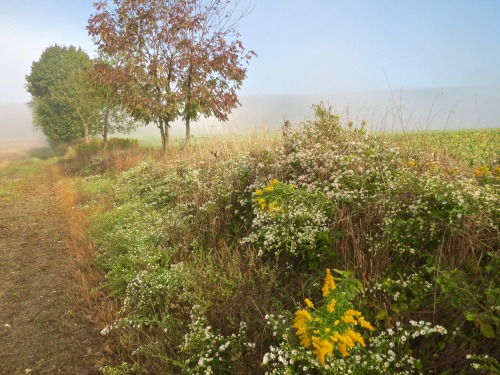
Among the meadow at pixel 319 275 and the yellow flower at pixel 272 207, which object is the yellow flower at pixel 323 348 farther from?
the yellow flower at pixel 272 207

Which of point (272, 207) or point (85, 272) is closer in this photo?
point (272, 207)

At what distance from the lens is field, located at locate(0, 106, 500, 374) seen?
251 cm

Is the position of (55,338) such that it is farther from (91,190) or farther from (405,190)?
(91,190)

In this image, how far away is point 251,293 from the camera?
3438mm

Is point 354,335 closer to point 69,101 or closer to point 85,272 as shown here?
point 85,272

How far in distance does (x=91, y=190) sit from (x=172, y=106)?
→ 5161 millimetres

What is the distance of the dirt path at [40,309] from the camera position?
3.69m

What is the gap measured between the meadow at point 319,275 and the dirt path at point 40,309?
0.91 ft

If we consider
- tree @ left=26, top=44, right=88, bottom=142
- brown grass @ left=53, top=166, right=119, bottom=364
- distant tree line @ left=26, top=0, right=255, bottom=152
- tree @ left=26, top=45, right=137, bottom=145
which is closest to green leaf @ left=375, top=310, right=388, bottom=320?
brown grass @ left=53, top=166, right=119, bottom=364

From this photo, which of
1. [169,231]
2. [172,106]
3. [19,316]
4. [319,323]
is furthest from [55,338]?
[172,106]

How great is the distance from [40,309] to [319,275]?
382cm

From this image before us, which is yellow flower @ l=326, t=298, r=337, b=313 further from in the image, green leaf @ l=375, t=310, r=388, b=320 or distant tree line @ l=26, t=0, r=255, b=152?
distant tree line @ l=26, t=0, r=255, b=152

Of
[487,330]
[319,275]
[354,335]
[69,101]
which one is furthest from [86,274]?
[69,101]

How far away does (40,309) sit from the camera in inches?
186
